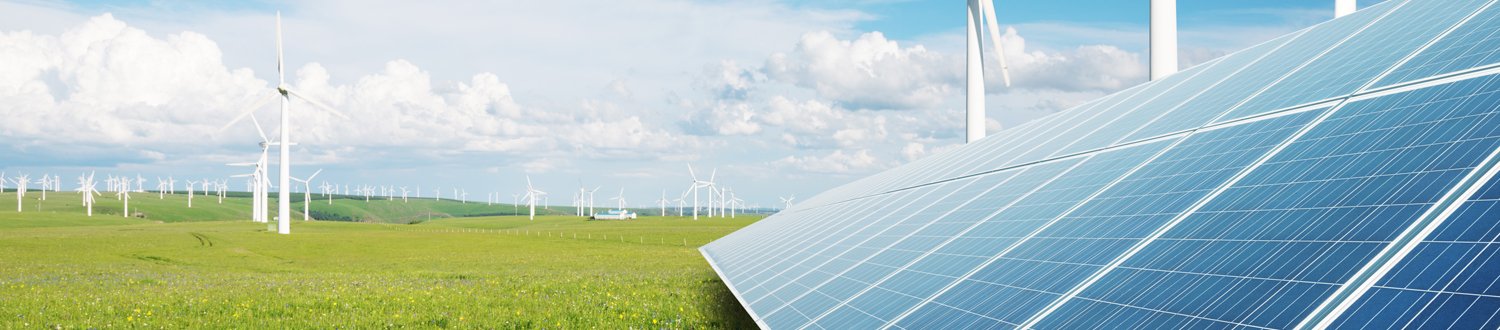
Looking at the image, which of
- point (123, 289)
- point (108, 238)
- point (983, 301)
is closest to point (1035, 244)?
point (983, 301)

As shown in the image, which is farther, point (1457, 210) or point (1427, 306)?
point (1457, 210)

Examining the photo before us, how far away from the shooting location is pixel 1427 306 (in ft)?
17.4

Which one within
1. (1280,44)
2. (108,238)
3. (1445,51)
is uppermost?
(1280,44)

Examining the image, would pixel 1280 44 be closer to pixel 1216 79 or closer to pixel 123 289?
pixel 1216 79

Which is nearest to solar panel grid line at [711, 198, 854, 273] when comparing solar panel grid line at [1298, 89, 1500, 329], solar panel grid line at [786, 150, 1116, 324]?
solar panel grid line at [786, 150, 1116, 324]

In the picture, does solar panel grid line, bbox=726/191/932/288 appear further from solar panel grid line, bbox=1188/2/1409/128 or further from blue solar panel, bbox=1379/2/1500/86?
blue solar panel, bbox=1379/2/1500/86

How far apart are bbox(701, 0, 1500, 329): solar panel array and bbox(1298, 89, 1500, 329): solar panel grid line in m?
0.02

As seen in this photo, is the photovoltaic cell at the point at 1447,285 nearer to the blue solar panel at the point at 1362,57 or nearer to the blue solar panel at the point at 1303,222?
the blue solar panel at the point at 1303,222

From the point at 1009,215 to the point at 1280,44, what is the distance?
1443 centimetres

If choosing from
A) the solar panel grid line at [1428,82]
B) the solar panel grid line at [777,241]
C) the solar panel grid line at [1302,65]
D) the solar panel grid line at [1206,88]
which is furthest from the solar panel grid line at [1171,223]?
the solar panel grid line at [777,241]

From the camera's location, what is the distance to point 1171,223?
9391 millimetres

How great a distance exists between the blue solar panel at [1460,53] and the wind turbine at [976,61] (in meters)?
25.6

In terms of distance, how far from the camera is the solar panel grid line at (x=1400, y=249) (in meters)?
5.71

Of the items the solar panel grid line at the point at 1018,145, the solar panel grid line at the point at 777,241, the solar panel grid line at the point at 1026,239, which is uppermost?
the solar panel grid line at the point at 1018,145
